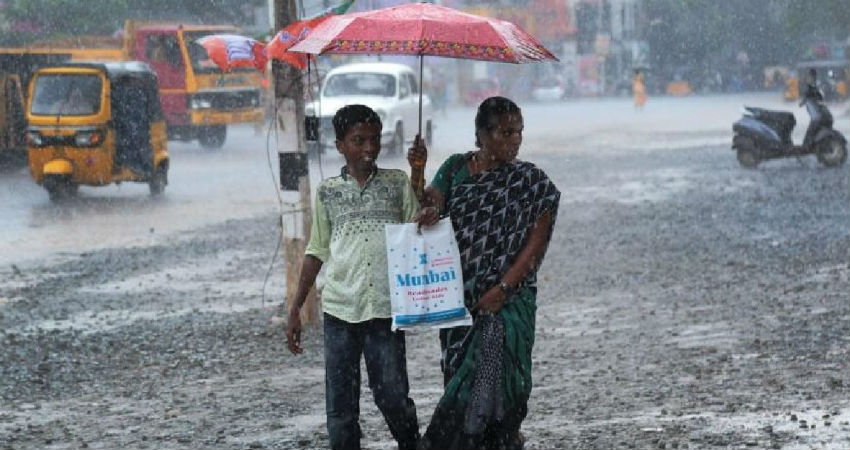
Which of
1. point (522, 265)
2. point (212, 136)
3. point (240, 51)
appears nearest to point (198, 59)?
point (212, 136)

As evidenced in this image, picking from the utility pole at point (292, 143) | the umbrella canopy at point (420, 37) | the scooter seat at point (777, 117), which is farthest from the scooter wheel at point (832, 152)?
the umbrella canopy at point (420, 37)

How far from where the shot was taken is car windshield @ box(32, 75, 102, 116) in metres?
19.2

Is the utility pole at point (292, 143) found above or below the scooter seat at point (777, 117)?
above

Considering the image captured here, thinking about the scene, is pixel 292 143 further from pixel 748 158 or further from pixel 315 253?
pixel 748 158

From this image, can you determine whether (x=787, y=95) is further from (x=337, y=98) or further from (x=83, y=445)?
(x=83, y=445)

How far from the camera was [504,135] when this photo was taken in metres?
4.72

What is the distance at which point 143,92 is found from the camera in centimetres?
2038

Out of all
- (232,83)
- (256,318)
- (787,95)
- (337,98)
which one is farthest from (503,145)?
(787,95)

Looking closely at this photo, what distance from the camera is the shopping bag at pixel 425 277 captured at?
4680mm

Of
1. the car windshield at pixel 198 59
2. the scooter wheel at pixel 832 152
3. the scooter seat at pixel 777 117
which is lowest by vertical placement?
the scooter wheel at pixel 832 152

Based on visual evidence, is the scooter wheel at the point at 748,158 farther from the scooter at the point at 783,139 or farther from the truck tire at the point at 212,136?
the truck tire at the point at 212,136

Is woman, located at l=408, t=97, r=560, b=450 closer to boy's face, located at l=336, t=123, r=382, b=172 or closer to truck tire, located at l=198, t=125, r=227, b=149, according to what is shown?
boy's face, located at l=336, t=123, r=382, b=172

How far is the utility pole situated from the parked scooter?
1485 cm

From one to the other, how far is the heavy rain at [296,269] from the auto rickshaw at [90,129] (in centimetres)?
4
